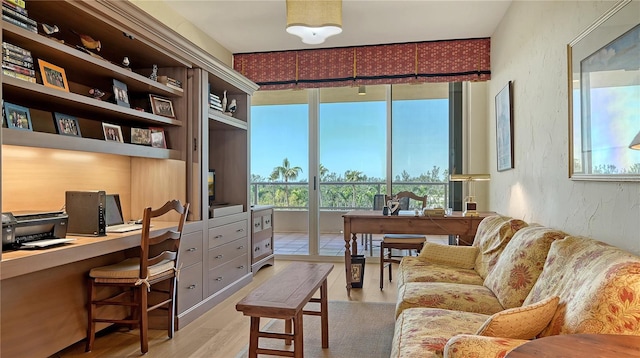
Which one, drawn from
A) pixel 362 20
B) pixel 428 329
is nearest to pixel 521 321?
A: pixel 428 329

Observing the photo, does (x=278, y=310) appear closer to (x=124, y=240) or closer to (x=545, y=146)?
(x=124, y=240)

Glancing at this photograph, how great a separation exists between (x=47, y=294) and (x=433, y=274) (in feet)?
8.34

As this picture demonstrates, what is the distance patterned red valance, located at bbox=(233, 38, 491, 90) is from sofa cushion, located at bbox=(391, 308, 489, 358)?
3.45m

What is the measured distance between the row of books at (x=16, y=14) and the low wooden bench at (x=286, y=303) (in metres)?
1.82

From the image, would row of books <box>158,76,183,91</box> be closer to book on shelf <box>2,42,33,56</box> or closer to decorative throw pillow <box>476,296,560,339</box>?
book on shelf <box>2,42,33,56</box>

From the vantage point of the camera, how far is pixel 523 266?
2264 mm

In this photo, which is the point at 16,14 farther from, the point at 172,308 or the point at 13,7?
the point at 172,308

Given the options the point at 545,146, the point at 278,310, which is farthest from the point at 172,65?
the point at 545,146

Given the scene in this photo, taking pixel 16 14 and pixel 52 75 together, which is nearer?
pixel 16 14

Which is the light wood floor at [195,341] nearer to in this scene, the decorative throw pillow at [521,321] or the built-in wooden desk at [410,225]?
the built-in wooden desk at [410,225]

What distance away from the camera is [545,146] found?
9.43 ft

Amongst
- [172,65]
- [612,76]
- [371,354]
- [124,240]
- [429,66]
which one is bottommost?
[371,354]

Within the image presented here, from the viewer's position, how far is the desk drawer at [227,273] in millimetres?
3732

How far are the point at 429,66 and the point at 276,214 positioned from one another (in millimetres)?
2979
